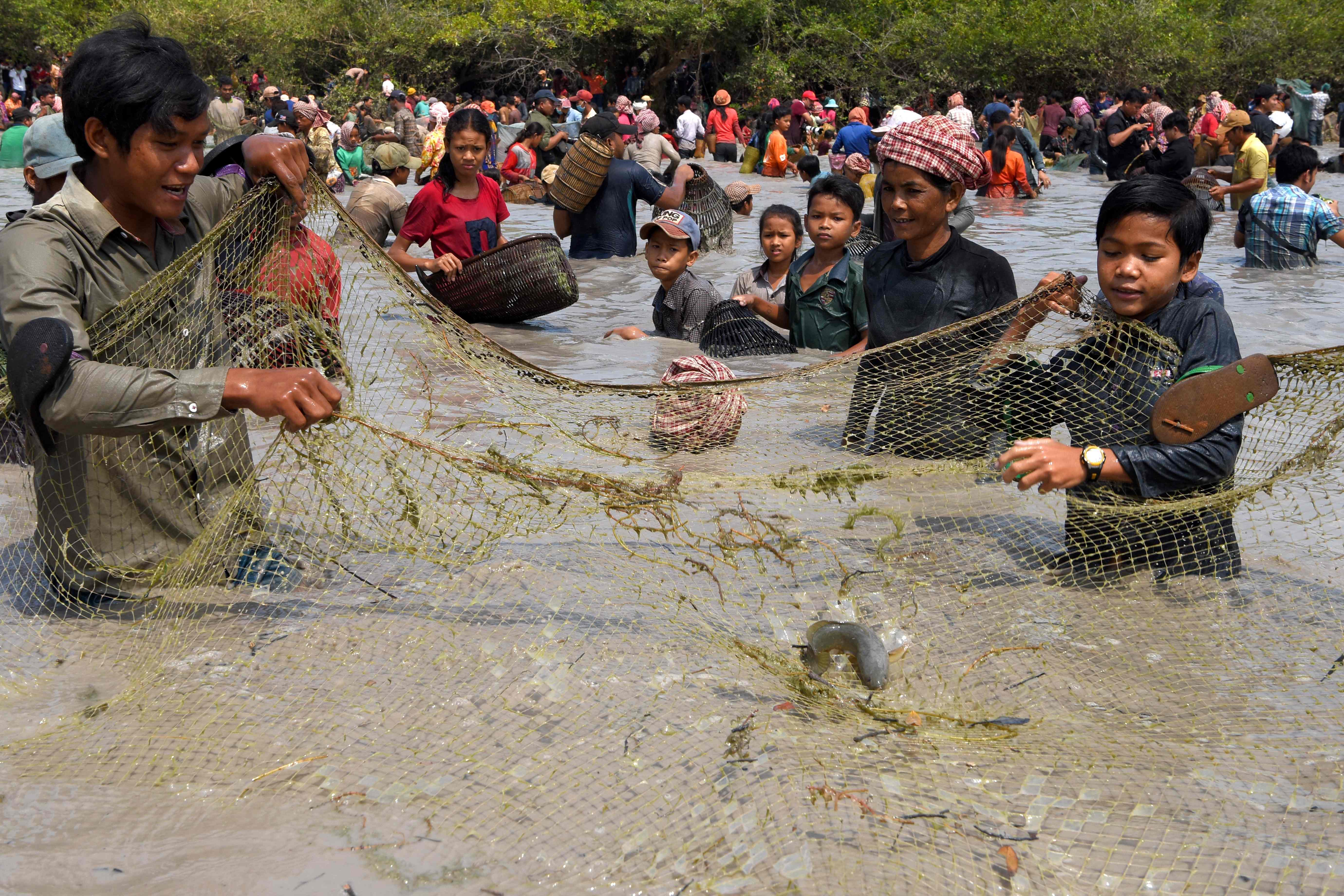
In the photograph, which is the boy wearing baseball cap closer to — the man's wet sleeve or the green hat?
the green hat

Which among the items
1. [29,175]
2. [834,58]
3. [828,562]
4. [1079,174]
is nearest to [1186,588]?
[828,562]

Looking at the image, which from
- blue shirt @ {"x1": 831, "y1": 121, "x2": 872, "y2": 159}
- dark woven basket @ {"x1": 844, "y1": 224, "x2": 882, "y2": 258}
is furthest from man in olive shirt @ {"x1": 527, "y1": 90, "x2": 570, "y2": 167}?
dark woven basket @ {"x1": 844, "y1": 224, "x2": 882, "y2": 258}

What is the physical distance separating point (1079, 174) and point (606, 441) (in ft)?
56.7

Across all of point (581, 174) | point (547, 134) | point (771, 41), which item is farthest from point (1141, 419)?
point (771, 41)

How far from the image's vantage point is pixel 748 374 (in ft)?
17.4

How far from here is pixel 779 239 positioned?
5.50 metres

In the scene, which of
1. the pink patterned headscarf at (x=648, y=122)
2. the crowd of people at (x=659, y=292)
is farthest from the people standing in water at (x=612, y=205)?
the pink patterned headscarf at (x=648, y=122)

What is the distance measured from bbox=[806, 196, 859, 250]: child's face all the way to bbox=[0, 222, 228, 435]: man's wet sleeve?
9.94ft

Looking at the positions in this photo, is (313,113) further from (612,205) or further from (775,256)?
(775,256)

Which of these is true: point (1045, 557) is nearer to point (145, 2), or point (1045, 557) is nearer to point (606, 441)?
point (606, 441)

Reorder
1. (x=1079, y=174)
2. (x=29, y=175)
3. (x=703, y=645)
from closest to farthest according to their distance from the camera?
(x=703, y=645) → (x=29, y=175) → (x=1079, y=174)

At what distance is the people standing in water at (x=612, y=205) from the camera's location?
8.12m

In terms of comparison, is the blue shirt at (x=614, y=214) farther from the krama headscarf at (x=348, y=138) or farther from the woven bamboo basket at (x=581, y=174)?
the krama headscarf at (x=348, y=138)

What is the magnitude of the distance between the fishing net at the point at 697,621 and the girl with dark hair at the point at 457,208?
2512 mm
